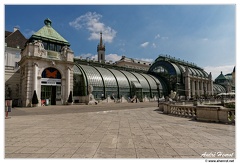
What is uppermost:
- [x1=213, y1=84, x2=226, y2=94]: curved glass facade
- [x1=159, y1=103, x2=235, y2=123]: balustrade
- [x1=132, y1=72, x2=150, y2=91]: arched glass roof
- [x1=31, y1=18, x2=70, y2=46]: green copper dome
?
[x1=31, y1=18, x2=70, y2=46]: green copper dome

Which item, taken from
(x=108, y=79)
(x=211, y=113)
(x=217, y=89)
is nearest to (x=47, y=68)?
(x=108, y=79)

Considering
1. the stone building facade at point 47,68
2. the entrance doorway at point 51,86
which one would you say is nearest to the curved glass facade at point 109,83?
the stone building facade at point 47,68

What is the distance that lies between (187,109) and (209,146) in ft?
29.3

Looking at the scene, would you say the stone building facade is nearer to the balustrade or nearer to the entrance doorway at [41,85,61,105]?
the entrance doorway at [41,85,61,105]

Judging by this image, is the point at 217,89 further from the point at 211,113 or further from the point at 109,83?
the point at 211,113

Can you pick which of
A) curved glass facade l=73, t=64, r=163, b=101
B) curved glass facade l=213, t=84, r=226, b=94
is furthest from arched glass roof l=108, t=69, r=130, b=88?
curved glass facade l=213, t=84, r=226, b=94

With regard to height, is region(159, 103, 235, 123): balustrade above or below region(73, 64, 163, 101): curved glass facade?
below

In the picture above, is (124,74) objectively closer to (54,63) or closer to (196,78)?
(54,63)

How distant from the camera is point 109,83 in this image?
138 ft

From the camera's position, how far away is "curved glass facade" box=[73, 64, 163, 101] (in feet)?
125

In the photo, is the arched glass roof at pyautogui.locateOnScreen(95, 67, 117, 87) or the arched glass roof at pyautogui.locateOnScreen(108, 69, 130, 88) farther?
the arched glass roof at pyautogui.locateOnScreen(108, 69, 130, 88)

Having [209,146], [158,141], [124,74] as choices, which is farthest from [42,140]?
[124,74]

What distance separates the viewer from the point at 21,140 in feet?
20.6

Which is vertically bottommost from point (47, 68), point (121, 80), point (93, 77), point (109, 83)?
point (109, 83)
